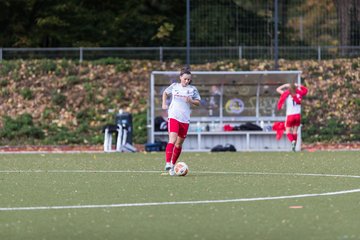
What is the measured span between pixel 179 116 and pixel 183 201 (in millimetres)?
6745

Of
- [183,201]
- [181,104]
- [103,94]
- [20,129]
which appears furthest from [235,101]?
[183,201]

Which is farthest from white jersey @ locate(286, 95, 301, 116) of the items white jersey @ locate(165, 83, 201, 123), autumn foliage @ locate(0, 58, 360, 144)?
white jersey @ locate(165, 83, 201, 123)

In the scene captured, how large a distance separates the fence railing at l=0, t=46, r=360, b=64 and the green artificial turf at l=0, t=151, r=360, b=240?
19.1m

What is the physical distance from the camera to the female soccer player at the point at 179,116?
20.8 m

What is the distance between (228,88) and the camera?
37.0 m

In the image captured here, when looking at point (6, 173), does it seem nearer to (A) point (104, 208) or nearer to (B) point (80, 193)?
(B) point (80, 193)

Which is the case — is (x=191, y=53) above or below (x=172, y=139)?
above

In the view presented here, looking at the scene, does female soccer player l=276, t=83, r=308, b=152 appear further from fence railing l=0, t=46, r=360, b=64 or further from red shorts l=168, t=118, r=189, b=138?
red shorts l=168, t=118, r=189, b=138

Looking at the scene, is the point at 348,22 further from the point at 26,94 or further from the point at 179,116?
the point at 179,116

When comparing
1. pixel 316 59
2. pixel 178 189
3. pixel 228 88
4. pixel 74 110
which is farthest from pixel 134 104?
pixel 178 189

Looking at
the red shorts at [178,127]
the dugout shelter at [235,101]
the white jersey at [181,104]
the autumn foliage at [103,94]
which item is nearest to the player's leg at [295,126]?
the dugout shelter at [235,101]

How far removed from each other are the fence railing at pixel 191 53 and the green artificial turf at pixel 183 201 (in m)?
19.1

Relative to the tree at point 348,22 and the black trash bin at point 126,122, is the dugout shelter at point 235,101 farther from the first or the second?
the tree at point 348,22

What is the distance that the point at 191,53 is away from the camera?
1679 inches
